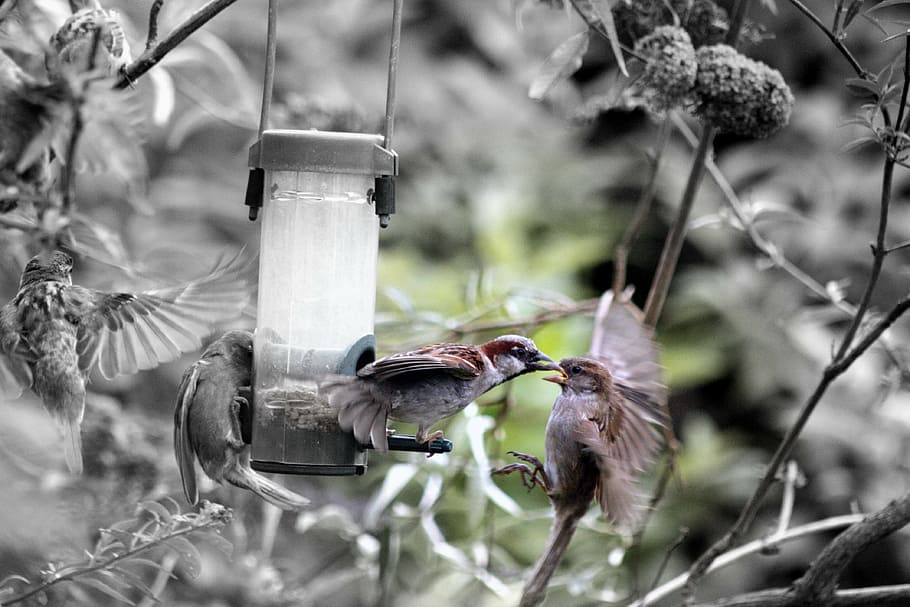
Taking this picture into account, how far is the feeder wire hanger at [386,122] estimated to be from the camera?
6.57 feet

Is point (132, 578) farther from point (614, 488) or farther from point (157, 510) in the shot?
point (614, 488)

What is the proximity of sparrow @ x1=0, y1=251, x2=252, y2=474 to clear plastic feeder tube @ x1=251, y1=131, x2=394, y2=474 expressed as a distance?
9cm

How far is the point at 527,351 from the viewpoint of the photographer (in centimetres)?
212

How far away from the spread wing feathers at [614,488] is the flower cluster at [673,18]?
0.83 meters

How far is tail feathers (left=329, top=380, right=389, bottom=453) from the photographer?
1954 mm

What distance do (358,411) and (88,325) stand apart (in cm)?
56

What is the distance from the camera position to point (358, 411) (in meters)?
1.97

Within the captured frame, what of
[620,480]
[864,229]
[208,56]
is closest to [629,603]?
[620,480]

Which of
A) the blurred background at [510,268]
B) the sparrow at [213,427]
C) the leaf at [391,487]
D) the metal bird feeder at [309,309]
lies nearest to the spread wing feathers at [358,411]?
the metal bird feeder at [309,309]

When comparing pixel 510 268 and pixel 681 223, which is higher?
pixel 681 223

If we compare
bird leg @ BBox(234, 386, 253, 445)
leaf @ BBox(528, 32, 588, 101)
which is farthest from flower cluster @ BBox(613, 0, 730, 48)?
bird leg @ BBox(234, 386, 253, 445)

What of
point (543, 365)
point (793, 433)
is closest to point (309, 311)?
point (543, 365)

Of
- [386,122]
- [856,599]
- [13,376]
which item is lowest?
[856,599]

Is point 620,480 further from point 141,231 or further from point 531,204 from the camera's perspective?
point 531,204
